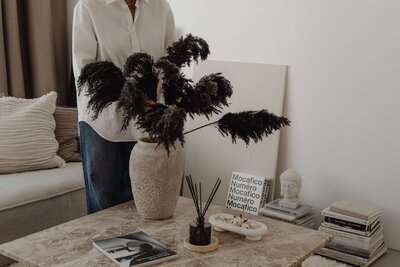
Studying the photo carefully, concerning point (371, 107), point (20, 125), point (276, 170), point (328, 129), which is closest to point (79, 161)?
point (20, 125)

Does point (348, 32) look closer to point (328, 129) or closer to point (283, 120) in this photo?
point (328, 129)

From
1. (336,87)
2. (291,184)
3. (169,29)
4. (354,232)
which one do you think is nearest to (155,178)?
(169,29)

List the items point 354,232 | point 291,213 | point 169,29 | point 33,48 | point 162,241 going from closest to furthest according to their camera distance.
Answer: point 162,241 → point 169,29 → point 354,232 → point 291,213 → point 33,48

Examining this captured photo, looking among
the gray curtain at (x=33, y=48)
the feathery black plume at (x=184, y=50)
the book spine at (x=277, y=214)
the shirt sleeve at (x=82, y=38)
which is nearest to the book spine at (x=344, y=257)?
the book spine at (x=277, y=214)

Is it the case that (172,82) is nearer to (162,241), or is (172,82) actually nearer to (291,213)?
(162,241)

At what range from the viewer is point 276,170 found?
8.05 ft

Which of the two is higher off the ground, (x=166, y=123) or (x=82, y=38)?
(x=82, y=38)

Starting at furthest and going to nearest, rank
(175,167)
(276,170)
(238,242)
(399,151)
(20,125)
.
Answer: (276,170) < (20,125) < (399,151) < (175,167) < (238,242)

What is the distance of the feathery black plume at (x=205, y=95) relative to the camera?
1.38 meters

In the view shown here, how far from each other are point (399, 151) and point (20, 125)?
179 centimetres

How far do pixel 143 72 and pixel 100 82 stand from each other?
134mm

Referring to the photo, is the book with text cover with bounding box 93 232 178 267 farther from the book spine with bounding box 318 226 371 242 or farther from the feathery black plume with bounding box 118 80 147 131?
the book spine with bounding box 318 226 371 242

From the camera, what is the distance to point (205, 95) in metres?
1.38

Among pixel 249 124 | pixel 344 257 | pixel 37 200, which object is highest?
pixel 249 124
